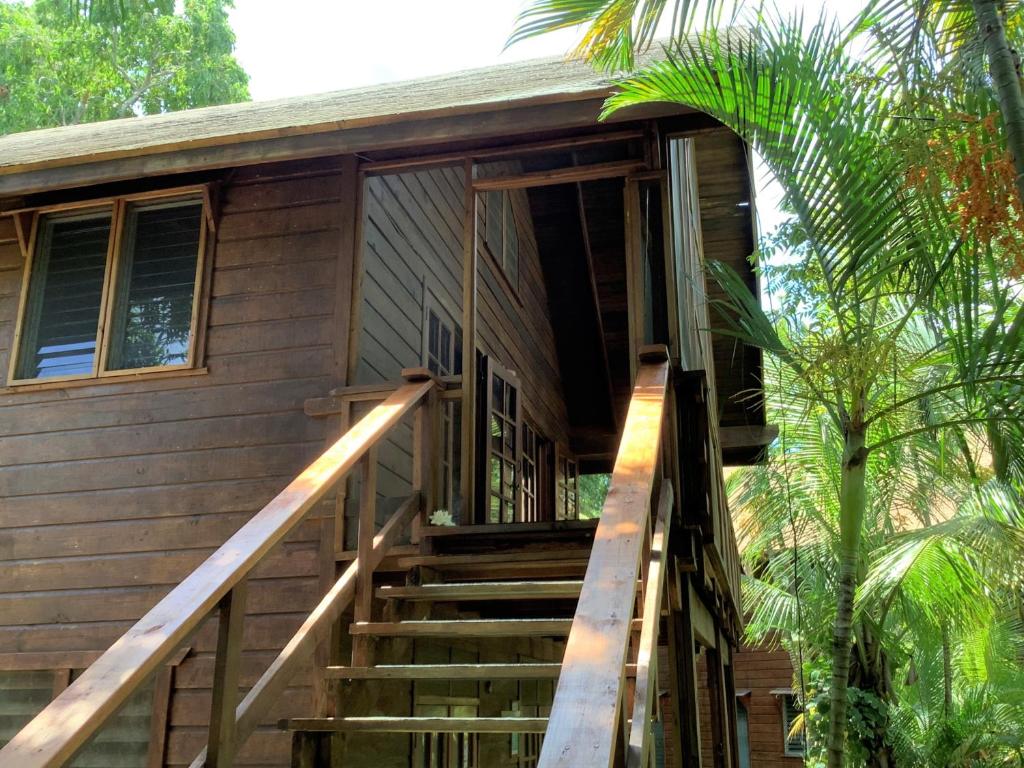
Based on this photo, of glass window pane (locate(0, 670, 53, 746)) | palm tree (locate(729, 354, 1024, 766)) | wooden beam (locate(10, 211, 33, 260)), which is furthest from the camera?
palm tree (locate(729, 354, 1024, 766))

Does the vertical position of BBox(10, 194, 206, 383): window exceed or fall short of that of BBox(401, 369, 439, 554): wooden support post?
it exceeds it

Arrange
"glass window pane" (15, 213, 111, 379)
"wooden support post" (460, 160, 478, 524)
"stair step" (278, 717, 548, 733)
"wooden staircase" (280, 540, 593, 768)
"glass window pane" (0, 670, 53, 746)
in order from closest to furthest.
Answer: "stair step" (278, 717, 548, 733), "wooden staircase" (280, 540, 593, 768), "wooden support post" (460, 160, 478, 524), "glass window pane" (0, 670, 53, 746), "glass window pane" (15, 213, 111, 379)

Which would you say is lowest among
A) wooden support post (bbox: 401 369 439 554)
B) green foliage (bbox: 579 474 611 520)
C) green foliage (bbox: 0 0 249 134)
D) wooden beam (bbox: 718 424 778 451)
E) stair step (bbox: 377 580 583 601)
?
stair step (bbox: 377 580 583 601)

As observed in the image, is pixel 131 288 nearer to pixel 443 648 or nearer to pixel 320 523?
pixel 320 523

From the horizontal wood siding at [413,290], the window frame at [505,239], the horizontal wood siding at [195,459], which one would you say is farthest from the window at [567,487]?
the horizontal wood siding at [195,459]

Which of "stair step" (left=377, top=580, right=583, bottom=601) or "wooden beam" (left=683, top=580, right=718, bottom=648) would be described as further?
"wooden beam" (left=683, top=580, right=718, bottom=648)

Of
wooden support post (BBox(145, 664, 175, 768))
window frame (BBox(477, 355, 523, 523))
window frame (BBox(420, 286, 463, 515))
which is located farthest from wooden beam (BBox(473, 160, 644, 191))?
wooden support post (BBox(145, 664, 175, 768))

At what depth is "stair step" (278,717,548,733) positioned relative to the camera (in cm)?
323

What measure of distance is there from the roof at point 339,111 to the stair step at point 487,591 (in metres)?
2.35

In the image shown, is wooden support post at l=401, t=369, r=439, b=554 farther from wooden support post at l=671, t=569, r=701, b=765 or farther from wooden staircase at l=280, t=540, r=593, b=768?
wooden support post at l=671, t=569, r=701, b=765

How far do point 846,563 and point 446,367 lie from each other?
415 cm

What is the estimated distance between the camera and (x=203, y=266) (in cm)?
573

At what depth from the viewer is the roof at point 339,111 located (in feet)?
16.2

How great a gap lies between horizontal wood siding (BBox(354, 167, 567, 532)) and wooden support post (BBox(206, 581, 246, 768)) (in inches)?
87.8
